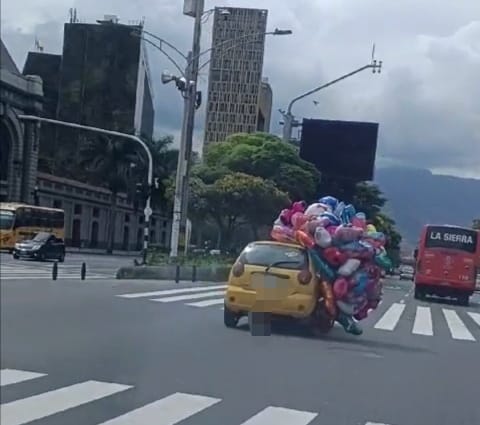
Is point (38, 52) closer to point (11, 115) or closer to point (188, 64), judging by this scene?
point (11, 115)

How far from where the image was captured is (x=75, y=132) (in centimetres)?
313

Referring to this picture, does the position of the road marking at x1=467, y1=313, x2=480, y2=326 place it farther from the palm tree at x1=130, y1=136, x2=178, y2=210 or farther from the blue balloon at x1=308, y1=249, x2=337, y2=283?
the palm tree at x1=130, y1=136, x2=178, y2=210

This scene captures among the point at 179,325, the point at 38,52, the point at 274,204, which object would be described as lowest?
the point at 179,325

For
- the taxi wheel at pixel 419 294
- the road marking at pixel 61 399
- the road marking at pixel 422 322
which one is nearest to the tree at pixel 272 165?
the road marking at pixel 61 399

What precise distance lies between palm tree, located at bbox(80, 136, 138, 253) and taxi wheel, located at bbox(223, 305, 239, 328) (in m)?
1.77

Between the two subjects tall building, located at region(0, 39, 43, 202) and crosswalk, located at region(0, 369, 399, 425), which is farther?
crosswalk, located at region(0, 369, 399, 425)

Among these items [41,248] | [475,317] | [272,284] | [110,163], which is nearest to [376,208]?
[272,284]

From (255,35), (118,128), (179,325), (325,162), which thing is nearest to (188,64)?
(255,35)

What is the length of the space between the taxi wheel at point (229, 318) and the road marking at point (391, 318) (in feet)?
4.25

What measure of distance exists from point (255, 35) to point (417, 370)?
489 cm

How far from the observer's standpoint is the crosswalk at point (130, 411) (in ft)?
14.7

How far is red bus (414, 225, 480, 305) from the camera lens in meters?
6.74

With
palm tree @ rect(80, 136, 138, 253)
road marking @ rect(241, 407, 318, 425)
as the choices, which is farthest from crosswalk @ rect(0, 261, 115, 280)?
road marking @ rect(241, 407, 318, 425)

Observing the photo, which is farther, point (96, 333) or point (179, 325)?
point (179, 325)
